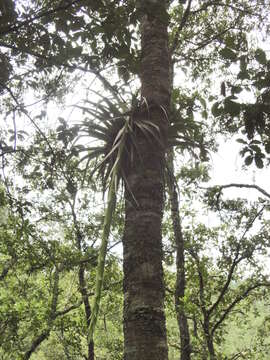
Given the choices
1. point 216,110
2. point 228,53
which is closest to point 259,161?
point 216,110

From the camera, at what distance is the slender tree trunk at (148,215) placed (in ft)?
6.76

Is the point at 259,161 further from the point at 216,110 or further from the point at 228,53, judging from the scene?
the point at 228,53

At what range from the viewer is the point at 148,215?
2.42 meters

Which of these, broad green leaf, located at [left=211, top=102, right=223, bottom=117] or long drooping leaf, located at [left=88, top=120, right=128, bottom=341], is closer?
long drooping leaf, located at [left=88, top=120, right=128, bottom=341]

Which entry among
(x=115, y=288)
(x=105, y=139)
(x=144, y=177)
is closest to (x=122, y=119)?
(x=105, y=139)

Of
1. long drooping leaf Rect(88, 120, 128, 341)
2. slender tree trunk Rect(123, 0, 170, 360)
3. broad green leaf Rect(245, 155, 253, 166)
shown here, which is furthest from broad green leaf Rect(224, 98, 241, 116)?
long drooping leaf Rect(88, 120, 128, 341)

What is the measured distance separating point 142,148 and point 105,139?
0.65 metres

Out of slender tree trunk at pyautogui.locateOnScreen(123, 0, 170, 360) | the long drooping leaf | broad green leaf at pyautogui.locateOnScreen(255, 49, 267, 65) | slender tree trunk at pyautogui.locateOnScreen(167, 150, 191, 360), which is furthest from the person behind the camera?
slender tree trunk at pyautogui.locateOnScreen(167, 150, 191, 360)

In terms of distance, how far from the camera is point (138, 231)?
236cm

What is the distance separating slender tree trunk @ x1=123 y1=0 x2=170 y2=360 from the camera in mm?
2061

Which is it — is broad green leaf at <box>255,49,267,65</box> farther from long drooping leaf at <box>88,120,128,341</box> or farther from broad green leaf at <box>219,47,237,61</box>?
long drooping leaf at <box>88,120,128,341</box>

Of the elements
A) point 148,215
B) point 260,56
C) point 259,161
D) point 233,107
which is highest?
point 260,56

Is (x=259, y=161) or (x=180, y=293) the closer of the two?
(x=259, y=161)

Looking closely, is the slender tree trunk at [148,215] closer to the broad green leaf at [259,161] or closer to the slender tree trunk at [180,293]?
the broad green leaf at [259,161]
